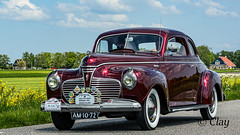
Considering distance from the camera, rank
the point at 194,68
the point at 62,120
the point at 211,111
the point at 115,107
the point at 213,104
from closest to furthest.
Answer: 1. the point at 115,107
2. the point at 62,120
3. the point at 194,68
4. the point at 211,111
5. the point at 213,104

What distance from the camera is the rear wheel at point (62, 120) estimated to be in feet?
23.4

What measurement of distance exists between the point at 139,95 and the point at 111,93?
47 cm

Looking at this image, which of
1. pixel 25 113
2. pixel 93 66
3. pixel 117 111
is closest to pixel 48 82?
pixel 93 66

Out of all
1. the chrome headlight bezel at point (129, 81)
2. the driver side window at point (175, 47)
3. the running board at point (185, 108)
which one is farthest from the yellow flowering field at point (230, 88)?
the chrome headlight bezel at point (129, 81)

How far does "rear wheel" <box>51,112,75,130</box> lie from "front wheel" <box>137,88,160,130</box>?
4.94 ft

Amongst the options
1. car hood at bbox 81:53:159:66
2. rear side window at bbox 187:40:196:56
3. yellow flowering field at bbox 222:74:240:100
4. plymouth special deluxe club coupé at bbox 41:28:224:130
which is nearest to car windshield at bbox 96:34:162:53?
plymouth special deluxe club coupé at bbox 41:28:224:130

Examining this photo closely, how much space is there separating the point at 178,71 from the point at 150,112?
157 centimetres

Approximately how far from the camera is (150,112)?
269 inches

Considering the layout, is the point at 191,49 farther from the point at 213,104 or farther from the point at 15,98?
the point at 15,98

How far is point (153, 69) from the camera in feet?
24.0

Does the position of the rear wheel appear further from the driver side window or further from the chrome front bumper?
the driver side window

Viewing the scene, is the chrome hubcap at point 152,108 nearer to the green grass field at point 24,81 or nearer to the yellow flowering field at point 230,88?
the green grass field at point 24,81

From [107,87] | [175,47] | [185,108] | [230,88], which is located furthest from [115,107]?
[230,88]

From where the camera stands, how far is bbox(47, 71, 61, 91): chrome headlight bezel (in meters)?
6.97
